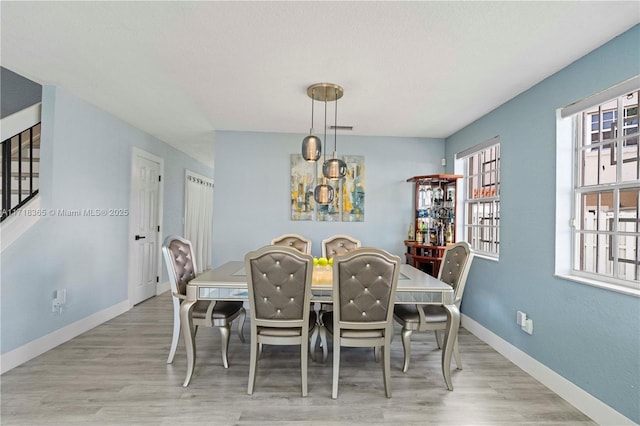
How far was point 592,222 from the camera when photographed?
2453mm

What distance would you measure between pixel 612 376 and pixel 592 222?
1026 mm

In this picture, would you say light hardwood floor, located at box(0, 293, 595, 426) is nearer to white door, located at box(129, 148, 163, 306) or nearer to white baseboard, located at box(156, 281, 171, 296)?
white door, located at box(129, 148, 163, 306)

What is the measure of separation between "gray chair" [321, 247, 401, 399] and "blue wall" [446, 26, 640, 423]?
126cm

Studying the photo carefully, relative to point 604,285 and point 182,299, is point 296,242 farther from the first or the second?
point 604,285

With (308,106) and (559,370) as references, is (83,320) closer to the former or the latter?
(308,106)

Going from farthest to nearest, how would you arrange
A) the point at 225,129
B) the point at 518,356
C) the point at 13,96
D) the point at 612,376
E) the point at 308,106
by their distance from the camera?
the point at 225,129, the point at 13,96, the point at 308,106, the point at 518,356, the point at 612,376

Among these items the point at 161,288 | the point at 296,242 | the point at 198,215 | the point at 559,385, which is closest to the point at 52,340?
the point at 161,288

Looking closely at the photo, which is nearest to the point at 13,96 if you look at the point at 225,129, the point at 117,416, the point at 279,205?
the point at 225,129

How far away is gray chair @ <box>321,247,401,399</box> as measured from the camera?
227 centimetres

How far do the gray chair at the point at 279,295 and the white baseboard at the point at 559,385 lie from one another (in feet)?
5.95

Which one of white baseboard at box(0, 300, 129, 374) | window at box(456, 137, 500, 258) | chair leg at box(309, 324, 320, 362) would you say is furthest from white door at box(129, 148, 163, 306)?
window at box(456, 137, 500, 258)

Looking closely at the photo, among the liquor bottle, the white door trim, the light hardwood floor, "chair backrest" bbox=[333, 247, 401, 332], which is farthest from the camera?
the white door trim

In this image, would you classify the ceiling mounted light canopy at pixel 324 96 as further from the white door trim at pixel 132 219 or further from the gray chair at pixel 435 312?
the white door trim at pixel 132 219

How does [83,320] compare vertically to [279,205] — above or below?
below
